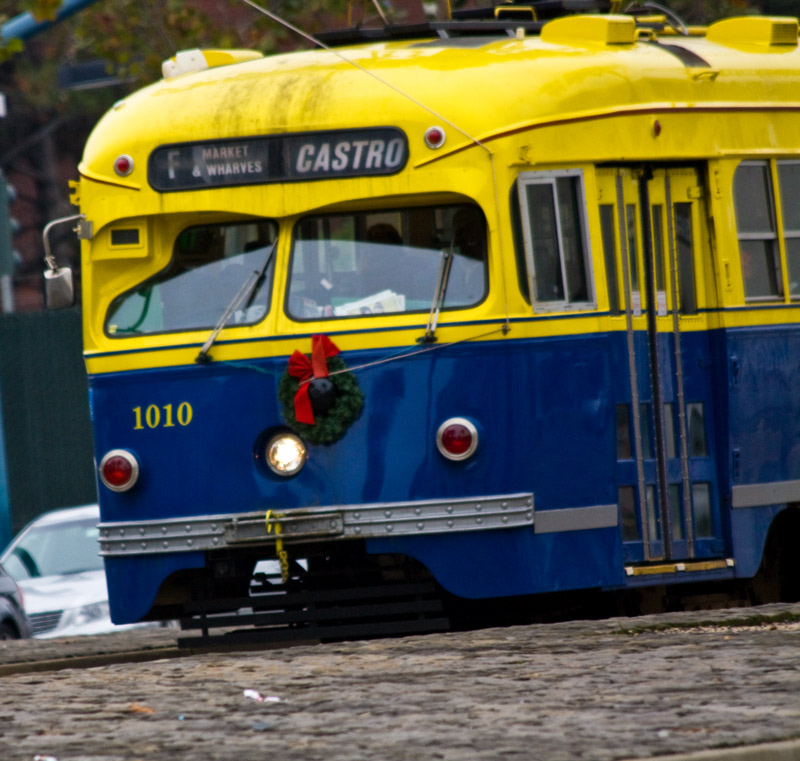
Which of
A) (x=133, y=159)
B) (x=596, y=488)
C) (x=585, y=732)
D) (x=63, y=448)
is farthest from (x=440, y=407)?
(x=63, y=448)

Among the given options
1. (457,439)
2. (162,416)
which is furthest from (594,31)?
(162,416)

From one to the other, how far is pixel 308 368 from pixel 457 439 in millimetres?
822

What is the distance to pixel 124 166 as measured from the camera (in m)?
9.58

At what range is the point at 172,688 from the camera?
759 cm

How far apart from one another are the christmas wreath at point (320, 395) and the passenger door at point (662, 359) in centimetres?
141

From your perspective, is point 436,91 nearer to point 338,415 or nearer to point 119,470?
point 338,415

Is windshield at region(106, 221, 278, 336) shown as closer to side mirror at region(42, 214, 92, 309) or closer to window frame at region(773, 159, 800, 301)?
side mirror at region(42, 214, 92, 309)

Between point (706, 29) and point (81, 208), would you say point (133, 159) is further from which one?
point (706, 29)

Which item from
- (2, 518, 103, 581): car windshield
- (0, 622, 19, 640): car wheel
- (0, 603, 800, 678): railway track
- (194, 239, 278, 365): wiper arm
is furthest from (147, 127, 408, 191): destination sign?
(2, 518, 103, 581): car windshield

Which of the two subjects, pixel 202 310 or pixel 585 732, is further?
pixel 202 310

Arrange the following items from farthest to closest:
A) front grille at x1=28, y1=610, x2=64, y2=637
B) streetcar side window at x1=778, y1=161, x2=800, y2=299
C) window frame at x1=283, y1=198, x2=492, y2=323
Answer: front grille at x1=28, y1=610, x2=64, y2=637 → streetcar side window at x1=778, y1=161, x2=800, y2=299 → window frame at x1=283, y1=198, x2=492, y2=323

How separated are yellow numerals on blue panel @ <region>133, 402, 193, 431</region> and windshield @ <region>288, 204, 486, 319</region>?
0.74 metres

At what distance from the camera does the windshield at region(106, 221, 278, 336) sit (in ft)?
30.9

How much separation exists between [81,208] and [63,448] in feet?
47.0
